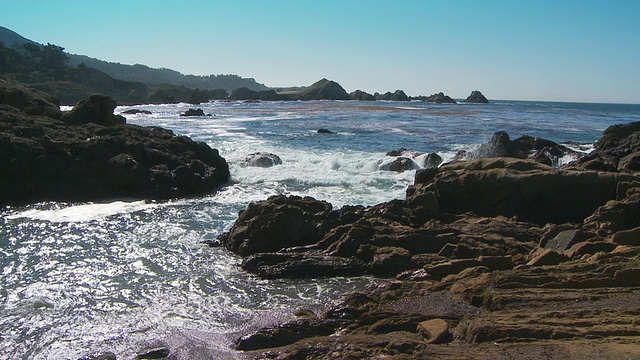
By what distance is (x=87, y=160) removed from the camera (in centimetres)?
1745

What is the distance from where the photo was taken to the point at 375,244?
10305 mm

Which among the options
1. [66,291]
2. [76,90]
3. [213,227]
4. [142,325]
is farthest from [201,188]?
[76,90]

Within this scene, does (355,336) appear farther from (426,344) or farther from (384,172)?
(384,172)

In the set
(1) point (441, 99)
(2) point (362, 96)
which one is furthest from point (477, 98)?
(2) point (362, 96)

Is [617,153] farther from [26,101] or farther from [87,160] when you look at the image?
[26,101]

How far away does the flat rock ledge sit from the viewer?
19.9ft

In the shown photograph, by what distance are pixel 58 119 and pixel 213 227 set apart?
1181cm

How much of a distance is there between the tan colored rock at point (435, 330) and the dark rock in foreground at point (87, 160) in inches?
475

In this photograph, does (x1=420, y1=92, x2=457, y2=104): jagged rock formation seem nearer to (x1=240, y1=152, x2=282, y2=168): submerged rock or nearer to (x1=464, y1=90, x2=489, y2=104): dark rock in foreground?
(x1=464, y1=90, x2=489, y2=104): dark rock in foreground

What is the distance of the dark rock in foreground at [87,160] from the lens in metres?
16.0

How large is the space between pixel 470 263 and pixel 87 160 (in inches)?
559

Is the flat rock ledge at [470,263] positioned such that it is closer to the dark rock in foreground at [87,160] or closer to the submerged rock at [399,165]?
the dark rock in foreground at [87,160]

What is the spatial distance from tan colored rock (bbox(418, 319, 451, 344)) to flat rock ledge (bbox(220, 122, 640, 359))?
18mm

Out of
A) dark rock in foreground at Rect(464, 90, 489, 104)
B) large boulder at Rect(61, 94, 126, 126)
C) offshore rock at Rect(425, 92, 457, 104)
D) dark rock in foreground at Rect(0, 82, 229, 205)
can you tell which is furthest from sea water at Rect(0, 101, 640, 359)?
dark rock in foreground at Rect(464, 90, 489, 104)
